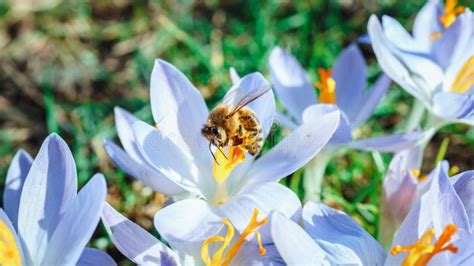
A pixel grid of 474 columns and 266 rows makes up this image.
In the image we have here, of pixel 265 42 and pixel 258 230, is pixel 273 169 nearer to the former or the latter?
pixel 258 230

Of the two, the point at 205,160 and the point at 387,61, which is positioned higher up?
the point at 387,61

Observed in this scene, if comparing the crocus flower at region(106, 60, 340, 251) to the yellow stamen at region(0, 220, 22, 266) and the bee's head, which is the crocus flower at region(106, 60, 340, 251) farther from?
the yellow stamen at region(0, 220, 22, 266)

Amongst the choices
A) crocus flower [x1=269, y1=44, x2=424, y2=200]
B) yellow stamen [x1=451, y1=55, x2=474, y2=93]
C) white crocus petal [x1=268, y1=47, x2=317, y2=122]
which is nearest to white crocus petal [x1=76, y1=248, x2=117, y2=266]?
crocus flower [x1=269, y1=44, x2=424, y2=200]

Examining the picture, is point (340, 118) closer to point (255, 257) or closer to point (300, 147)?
point (300, 147)

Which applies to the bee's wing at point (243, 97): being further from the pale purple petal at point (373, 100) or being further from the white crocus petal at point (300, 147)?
the pale purple petal at point (373, 100)

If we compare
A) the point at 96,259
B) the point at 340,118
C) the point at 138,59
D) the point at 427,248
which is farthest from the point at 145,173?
the point at 138,59

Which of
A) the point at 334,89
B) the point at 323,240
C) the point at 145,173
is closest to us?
the point at 323,240

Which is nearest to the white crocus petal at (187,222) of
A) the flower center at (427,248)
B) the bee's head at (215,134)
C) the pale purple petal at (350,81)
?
the bee's head at (215,134)
